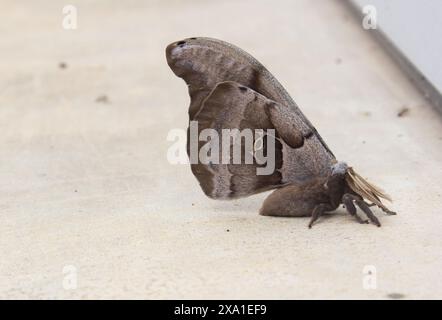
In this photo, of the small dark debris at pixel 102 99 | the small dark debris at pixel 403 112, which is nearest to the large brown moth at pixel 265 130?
the small dark debris at pixel 403 112

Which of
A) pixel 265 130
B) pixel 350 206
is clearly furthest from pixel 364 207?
pixel 265 130

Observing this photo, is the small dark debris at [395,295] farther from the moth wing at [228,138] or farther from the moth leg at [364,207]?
the moth wing at [228,138]

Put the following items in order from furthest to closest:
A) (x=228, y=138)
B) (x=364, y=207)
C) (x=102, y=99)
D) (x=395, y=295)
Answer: (x=102, y=99) → (x=228, y=138) → (x=364, y=207) → (x=395, y=295)

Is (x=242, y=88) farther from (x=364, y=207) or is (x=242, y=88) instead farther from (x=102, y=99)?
(x=102, y=99)

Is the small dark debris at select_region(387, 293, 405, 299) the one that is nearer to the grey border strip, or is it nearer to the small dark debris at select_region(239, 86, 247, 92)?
the small dark debris at select_region(239, 86, 247, 92)

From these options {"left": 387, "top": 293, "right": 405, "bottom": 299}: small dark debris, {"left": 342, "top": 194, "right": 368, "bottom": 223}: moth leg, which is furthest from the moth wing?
{"left": 387, "top": 293, "right": 405, "bottom": 299}: small dark debris

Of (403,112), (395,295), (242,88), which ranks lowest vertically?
(395,295)

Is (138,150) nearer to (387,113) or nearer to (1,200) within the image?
(1,200)

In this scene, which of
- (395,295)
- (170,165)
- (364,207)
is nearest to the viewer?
(395,295)
